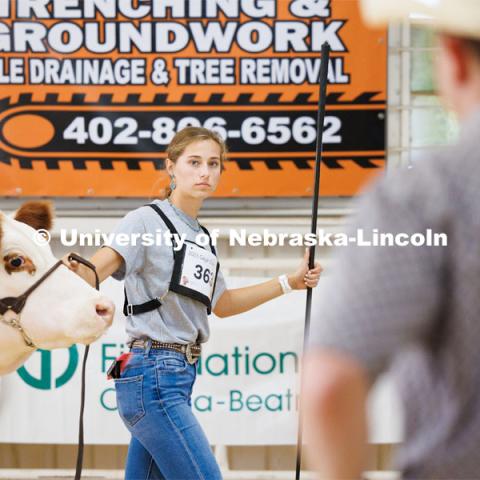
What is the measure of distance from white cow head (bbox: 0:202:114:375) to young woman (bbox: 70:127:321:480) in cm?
15

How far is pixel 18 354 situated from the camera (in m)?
3.36

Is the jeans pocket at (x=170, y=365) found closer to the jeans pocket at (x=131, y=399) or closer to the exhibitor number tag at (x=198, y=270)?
the jeans pocket at (x=131, y=399)

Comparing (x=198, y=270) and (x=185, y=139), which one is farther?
(x=185, y=139)

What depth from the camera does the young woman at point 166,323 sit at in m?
3.38

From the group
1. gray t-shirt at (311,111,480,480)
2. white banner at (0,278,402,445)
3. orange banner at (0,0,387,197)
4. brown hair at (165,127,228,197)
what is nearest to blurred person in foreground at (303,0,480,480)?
gray t-shirt at (311,111,480,480)

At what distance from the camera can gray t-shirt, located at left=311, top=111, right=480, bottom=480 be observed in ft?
3.86

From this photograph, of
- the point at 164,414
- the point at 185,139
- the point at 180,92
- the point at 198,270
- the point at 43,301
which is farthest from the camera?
the point at 180,92

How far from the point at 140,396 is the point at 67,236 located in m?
3.08

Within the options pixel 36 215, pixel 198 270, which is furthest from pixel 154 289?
pixel 36 215

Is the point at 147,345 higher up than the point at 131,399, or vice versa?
the point at 147,345

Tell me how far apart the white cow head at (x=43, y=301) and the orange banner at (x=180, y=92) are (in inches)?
114

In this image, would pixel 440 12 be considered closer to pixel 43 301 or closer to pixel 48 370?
pixel 43 301

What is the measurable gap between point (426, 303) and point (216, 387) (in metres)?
4.97

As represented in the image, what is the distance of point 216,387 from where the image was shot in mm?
6070
